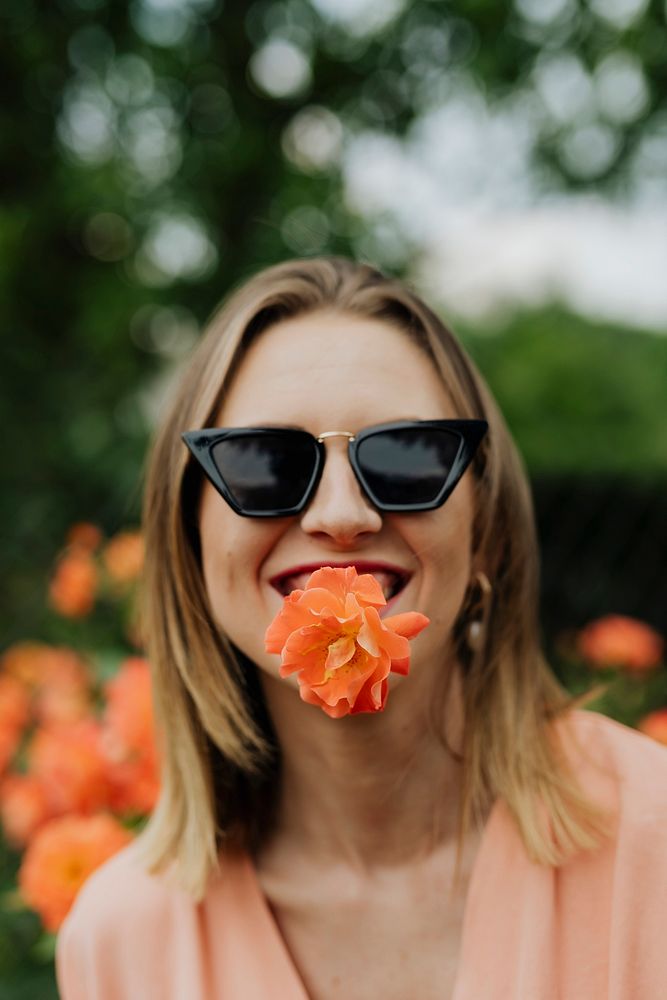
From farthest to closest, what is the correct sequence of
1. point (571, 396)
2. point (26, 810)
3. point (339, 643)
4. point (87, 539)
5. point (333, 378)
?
1. point (571, 396)
2. point (87, 539)
3. point (26, 810)
4. point (333, 378)
5. point (339, 643)

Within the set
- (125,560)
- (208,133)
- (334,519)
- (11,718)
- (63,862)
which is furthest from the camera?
(208,133)

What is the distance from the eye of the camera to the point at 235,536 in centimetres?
148

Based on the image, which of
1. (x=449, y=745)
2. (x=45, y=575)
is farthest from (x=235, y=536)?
(x=45, y=575)

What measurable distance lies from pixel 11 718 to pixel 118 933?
52.2 inches

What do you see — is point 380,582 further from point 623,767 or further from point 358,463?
point 623,767

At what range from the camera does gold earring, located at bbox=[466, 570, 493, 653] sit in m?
1.68

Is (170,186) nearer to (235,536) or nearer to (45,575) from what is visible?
(45,575)

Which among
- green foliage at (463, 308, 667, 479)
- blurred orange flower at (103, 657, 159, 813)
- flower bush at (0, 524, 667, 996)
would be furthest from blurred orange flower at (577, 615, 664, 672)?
green foliage at (463, 308, 667, 479)

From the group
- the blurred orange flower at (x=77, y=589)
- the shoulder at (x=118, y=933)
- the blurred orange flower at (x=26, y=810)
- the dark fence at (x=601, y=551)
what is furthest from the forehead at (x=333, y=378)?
the dark fence at (x=601, y=551)

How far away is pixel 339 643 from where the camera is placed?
3.45 ft

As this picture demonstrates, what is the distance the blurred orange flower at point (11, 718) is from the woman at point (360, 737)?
108cm

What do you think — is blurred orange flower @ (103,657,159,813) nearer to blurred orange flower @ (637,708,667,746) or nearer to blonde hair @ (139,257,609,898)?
blonde hair @ (139,257,609,898)

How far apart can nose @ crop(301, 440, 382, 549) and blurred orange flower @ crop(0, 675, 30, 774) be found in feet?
5.48

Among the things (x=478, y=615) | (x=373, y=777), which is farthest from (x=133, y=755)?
(x=478, y=615)
